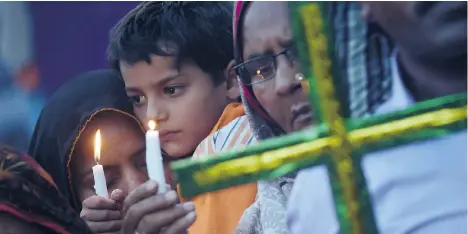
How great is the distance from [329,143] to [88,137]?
43 cm

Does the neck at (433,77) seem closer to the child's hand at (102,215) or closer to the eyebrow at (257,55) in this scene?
the eyebrow at (257,55)

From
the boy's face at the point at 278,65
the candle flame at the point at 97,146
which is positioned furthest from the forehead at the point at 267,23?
the candle flame at the point at 97,146

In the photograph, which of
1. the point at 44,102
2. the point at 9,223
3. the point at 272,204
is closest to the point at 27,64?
the point at 44,102

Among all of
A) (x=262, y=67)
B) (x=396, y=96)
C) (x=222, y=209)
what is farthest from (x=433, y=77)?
(x=222, y=209)

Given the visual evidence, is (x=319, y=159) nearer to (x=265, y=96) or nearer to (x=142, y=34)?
(x=265, y=96)

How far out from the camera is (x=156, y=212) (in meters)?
1.03

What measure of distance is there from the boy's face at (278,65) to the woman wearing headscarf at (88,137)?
0.77ft

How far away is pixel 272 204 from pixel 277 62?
0.24 meters

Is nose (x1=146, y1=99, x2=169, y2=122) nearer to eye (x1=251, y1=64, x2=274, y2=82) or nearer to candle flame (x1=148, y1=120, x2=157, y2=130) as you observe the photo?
candle flame (x1=148, y1=120, x2=157, y2=130)

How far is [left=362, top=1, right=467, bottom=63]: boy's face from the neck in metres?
0.01

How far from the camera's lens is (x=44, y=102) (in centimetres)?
117

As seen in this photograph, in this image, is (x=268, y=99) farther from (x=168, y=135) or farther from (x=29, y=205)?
(x=29, y=205)

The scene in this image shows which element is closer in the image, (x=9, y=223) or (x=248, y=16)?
(x=9, y=223)

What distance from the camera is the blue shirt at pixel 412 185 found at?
1.06m
